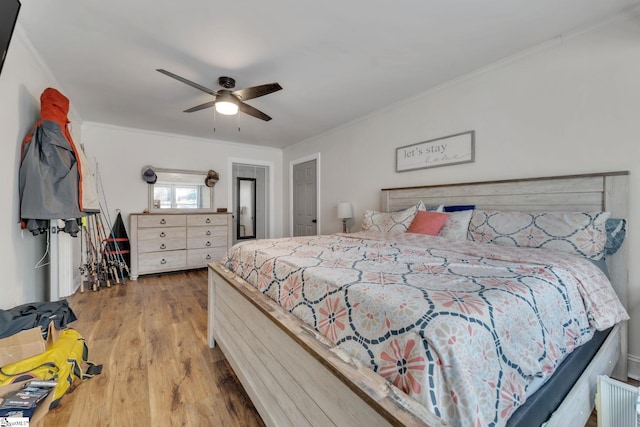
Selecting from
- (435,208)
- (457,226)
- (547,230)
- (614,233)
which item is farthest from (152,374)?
(614,233)

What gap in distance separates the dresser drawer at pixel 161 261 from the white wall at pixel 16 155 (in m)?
1.64

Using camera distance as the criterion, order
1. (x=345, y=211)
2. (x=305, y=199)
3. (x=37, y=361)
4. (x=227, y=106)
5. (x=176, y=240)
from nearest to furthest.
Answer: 1. (x=37, y=361)
2. (x=227, y=106)
3. (x=345, y=211)
4. (x=176, y=240)
5. (x=305, y=199)

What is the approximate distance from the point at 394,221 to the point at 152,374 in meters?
2.29

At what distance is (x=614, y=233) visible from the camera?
1682 mm

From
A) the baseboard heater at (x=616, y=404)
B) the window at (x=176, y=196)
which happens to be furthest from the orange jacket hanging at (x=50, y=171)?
the baseboard heater at (x=616, y=404)

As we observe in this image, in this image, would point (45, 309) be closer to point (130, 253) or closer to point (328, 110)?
point (130, 253)

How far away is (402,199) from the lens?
3.13 metres

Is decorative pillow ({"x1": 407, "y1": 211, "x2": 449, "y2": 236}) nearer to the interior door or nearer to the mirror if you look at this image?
the interior door

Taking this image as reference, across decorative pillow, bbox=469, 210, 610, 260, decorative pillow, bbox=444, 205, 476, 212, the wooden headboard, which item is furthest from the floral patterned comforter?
decorative pillow, bbox=444, 205, 476, 212

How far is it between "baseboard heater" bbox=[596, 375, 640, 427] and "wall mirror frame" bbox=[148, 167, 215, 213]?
4997 mm

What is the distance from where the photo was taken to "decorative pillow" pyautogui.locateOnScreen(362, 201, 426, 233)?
2604mm

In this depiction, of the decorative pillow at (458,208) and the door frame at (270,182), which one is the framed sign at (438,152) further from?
the door frame at (270,182)

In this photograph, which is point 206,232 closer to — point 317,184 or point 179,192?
point 179,192

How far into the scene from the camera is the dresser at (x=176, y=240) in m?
3.92
